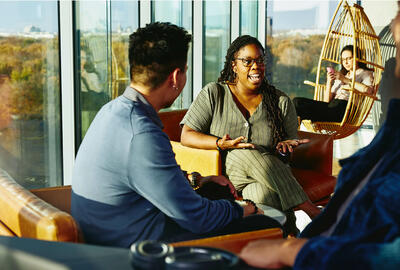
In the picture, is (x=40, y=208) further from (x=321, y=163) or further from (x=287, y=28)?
(x=287, y=28)

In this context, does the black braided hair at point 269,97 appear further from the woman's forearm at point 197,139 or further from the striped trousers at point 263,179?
the woman's forearm at point 197,139

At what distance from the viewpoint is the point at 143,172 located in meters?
1.78

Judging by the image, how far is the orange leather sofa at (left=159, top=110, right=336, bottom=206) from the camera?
11.6 ft

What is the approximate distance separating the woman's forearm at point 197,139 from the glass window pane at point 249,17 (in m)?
4.06

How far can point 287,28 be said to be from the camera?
7.51 m

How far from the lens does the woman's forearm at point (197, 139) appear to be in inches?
140

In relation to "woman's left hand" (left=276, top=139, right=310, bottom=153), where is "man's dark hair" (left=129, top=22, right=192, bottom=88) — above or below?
above

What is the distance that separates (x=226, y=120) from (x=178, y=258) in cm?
254

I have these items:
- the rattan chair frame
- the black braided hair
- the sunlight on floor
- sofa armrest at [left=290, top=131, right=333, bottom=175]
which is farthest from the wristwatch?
the sunlight on floor

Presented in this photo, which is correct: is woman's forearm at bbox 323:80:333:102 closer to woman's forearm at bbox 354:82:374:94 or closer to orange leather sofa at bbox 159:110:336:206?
woman's forearm at bbox 354:82:374:94

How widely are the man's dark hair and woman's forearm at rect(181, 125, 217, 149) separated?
60.9 inches

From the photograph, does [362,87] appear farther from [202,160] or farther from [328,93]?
[202,160]

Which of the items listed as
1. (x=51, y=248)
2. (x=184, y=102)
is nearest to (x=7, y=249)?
(x=51, y=248)

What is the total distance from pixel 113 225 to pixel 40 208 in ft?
0.91
